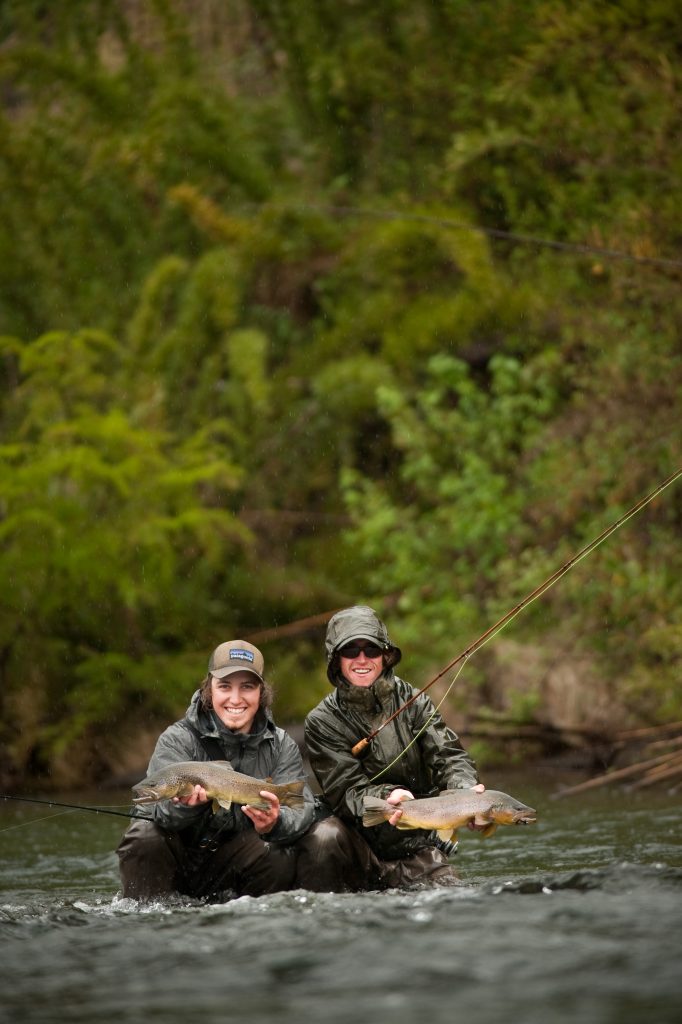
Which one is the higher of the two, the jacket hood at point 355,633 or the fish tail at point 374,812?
the jacket hood at point 355,633

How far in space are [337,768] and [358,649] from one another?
1.68 ft

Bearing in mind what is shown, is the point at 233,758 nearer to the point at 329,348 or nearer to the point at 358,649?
the point at 358,649

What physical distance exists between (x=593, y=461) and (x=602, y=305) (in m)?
1.66

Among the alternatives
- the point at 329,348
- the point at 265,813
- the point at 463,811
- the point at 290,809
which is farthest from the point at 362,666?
the point at 329,348

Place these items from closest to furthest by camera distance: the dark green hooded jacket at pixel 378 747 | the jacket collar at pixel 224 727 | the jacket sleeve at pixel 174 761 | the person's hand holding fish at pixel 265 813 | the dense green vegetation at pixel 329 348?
the person's hand holding fish at pixel 265 813
the jacket sleeve at pixel 174 761
the jacket collar at pixel 224 727
the dark green hooded jacket at pixel 378 747
the dense green vegetation at pixel 329 348

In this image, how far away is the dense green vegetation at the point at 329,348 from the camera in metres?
12.5

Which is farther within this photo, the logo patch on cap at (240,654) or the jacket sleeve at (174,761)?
the logo patch on cap at (240,654)

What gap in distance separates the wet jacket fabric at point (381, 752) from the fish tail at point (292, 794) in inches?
15.5

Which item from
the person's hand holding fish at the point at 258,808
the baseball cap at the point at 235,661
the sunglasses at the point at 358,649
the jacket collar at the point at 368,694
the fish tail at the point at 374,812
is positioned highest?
the baseball cap at the point at 235,661

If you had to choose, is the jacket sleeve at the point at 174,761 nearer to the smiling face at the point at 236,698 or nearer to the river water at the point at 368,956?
the smiling face at the point at 236,698

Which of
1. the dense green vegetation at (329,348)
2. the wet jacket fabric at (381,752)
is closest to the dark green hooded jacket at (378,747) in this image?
the wet jacket fabric at (381,752)

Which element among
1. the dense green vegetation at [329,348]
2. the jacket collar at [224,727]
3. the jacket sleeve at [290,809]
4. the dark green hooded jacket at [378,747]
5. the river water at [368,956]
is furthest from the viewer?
the dense green vegetation at [329,348]

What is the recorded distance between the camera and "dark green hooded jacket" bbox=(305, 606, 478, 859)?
6418 mm

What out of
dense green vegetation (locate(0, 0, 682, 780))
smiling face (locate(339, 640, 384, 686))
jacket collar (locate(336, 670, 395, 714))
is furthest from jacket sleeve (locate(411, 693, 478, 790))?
dense green vegetation (locate(0, 0, 682, 780))
